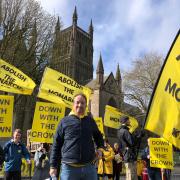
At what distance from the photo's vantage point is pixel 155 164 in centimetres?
1019

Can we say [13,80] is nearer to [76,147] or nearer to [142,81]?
[76,147]

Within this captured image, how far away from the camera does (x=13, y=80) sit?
10492mm

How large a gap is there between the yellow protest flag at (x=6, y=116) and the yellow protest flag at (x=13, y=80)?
289 millimetres

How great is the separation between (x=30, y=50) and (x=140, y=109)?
1970 cm

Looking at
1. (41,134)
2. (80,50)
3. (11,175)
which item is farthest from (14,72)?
(80,50)


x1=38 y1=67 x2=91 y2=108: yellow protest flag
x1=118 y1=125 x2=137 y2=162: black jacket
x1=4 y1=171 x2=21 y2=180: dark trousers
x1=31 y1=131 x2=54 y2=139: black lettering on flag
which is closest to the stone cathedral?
x1=38 y1=67 x2=91 y2=108: yellow protest flag

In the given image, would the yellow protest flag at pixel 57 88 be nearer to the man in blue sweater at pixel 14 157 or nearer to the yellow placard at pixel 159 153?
the man in blue sweater at pixel 14 157

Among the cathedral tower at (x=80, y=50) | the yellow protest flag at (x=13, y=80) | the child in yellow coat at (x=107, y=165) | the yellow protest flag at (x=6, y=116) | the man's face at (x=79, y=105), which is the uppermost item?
the cathedral tower at (x=80, y=50)

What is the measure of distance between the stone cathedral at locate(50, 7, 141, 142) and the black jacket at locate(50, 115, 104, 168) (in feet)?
171

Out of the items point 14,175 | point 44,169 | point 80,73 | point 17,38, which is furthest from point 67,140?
point 80,73

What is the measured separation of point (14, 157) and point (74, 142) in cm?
429

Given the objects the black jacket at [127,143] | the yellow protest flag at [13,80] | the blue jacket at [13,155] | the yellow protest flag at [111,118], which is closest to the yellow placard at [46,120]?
the yellow protest flag at [13,80]

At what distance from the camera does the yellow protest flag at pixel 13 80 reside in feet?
34.1

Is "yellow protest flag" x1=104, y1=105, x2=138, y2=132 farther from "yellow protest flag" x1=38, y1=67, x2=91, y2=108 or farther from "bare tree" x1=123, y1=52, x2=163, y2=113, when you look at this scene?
"bare tree" x1=123, y1=52, x2=163, y2=113
